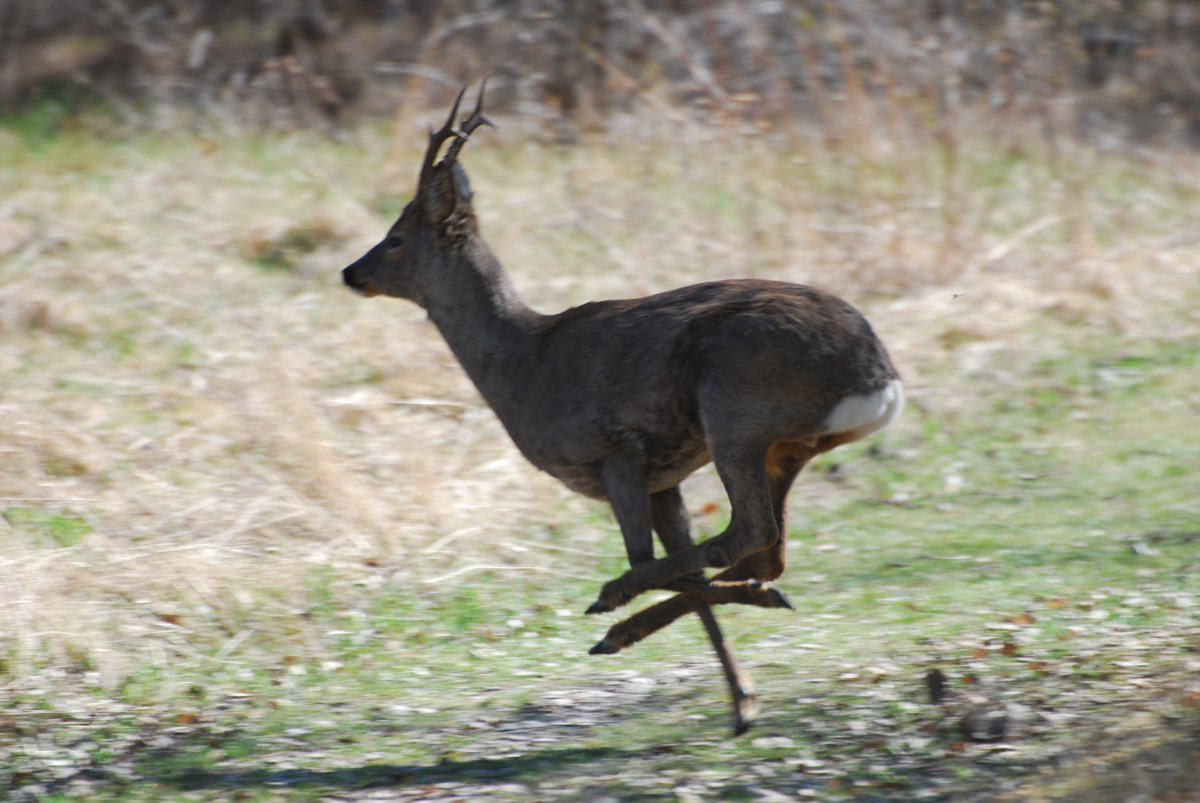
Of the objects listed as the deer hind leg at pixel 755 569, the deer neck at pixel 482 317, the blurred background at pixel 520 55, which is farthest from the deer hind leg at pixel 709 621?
the blurred background at pixel 520 55

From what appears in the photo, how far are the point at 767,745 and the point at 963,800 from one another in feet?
2.66

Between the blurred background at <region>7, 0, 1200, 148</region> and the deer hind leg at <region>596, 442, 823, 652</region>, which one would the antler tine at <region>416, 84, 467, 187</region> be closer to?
the deer hind leg at <region>596, 442, 823, 652</region>

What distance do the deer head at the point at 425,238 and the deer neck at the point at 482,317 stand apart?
52 millimetres

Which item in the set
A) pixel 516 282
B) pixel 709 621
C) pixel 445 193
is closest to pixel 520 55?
pixel 516 282

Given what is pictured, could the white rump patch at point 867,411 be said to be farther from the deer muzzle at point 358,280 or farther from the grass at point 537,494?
the deer muzzle at point 358,280

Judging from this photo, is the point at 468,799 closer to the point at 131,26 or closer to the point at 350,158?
the point at 350,158

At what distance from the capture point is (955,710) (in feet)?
15.8

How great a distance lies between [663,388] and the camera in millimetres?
4734

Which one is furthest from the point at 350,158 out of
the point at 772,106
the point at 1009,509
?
the point at 1009,509

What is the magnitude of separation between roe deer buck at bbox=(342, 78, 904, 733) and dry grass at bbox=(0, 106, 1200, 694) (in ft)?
6.31

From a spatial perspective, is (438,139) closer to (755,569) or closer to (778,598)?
(755,569)

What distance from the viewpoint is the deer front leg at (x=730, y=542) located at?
4.61 meters

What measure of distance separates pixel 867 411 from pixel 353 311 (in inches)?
261

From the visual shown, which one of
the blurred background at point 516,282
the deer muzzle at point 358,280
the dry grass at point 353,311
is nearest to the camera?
the deer muzzle at point 358,280
